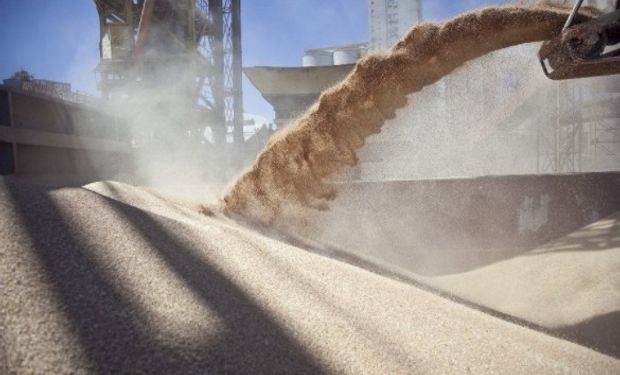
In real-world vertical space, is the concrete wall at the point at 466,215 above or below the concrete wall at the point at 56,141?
below

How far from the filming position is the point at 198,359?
114 cm

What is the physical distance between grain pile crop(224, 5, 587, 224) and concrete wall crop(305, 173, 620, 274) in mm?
686

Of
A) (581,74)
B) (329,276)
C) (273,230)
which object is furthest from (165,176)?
(581,74)

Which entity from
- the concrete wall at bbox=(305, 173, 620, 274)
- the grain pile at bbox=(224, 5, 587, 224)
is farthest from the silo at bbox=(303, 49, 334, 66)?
the grain pile at bbox=(224, 5, 587, 224)

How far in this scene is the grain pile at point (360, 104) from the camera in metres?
2.91

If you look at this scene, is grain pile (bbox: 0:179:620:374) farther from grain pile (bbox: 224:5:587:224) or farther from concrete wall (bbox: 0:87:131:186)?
concrete wall (bbox: 0:87:131:186)

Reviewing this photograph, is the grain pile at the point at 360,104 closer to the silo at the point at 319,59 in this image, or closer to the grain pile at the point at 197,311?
the grain pile at the point at 197,311

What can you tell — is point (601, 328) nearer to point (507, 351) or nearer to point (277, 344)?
point (507, 351)

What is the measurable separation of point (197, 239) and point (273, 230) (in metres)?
1.57

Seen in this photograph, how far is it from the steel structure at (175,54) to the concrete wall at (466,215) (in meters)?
9.74

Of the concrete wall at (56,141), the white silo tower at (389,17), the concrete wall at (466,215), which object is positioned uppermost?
the white silo tower at (389,17)

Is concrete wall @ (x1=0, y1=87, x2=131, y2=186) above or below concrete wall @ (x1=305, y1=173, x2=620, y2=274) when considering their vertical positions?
above

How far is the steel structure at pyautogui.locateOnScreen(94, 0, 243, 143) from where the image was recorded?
11.2 metres

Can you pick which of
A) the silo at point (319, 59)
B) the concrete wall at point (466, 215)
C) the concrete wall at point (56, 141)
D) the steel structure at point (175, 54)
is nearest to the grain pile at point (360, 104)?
the concrete wall at point (466, 215)
